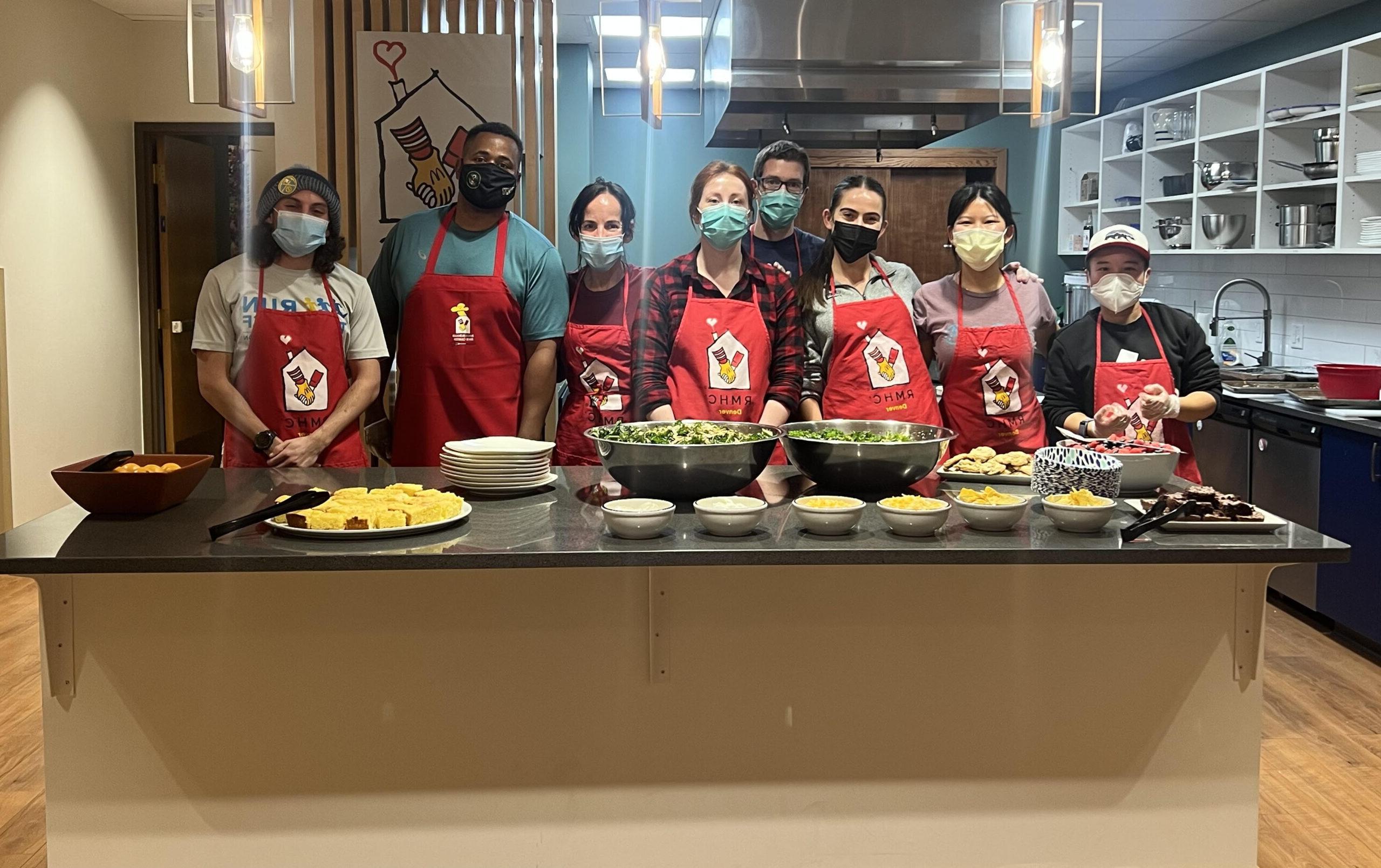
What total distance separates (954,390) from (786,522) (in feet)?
4.75

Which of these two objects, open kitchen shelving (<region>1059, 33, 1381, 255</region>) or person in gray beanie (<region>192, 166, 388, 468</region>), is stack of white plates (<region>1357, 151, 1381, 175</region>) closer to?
open kitchen shelving (<region>1059, 33, 1381, 255</region>)

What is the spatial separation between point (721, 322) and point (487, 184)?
32.8 inches

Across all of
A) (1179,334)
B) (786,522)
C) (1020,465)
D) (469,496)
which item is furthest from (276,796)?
(1179,334)

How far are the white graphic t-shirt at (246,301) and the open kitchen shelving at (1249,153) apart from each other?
3.90 meters

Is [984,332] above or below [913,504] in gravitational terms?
above

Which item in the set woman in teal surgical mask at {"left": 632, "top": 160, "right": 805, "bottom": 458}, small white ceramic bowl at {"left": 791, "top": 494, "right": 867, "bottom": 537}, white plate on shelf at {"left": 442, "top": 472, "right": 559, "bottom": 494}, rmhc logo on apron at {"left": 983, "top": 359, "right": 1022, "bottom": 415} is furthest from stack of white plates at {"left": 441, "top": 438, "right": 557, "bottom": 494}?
rmhc logo on apron at {"left": 983, "top": 359, "right": 1022, "bottom": 415}

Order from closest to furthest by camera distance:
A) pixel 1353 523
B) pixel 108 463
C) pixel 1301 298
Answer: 1. pixel 108 463
2. pixel 1353 523
3. pixel 1301 298

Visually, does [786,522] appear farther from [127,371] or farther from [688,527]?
[127,371]

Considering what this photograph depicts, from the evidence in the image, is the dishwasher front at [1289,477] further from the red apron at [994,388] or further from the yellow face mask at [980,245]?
the yellow face mask at [980,245]

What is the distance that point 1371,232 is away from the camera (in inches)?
185

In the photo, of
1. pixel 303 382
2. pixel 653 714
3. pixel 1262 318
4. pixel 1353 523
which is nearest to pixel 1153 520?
pixel 653 714

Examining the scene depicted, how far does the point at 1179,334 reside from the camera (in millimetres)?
3547

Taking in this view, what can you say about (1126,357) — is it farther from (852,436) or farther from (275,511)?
(275,511)

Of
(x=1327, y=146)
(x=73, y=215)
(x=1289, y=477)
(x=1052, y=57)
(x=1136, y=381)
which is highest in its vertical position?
(x=1327, y=146)
